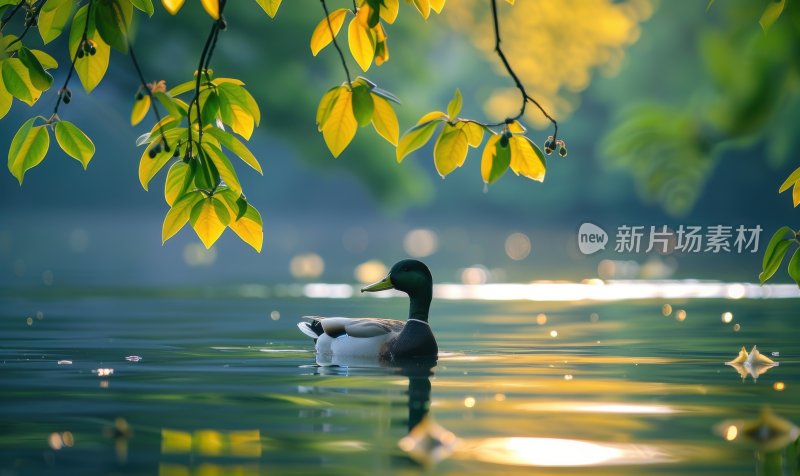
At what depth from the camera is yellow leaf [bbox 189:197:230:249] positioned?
520 centimetres

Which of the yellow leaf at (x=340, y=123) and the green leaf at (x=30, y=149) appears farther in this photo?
the green leaf at (x=30, y=149)

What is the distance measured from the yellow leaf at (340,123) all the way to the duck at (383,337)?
4.79 metres

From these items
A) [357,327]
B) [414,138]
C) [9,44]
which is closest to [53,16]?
[9,44]

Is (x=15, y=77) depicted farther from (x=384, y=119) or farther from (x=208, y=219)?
(x=384, y=119)

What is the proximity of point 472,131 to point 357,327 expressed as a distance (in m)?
5.09

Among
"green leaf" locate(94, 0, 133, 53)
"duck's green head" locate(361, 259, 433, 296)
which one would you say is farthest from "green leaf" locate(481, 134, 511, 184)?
"duck's green head" locate(361, 259, 433, 296)

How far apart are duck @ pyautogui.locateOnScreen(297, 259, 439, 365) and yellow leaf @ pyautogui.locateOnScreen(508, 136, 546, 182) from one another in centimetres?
479

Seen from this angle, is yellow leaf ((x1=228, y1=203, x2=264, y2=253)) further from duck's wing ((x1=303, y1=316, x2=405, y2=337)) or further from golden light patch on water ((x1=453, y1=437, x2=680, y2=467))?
duck's wing ((x1=303, y1=316, x2=405, y2=337))

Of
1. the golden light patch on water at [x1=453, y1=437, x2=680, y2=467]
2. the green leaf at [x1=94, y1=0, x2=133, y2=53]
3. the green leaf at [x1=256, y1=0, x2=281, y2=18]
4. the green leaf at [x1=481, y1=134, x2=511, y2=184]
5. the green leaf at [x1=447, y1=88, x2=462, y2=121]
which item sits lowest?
the golden light patch on water at [x1=453, y1=437, x2=680, y2=467]

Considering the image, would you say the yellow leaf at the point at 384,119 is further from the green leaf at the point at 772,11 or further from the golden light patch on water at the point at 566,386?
the golden light patch on water at the point at 566,386

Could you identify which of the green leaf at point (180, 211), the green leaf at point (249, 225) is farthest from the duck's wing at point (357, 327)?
the green leaf at point (180, 211)

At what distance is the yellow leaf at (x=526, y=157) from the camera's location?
193 inches

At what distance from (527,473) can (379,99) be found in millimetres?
1498

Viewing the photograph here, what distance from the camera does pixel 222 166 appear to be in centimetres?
523
